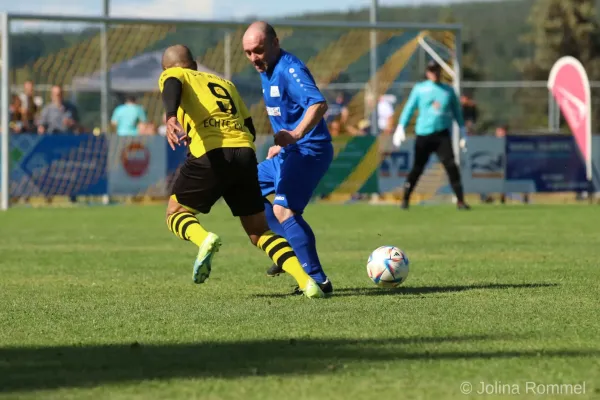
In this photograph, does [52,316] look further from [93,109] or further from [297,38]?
Result: [93,109]

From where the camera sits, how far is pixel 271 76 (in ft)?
28.7

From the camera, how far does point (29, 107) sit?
73.8 ft

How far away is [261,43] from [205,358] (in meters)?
3.30

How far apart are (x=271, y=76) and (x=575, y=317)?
2894 millimetres

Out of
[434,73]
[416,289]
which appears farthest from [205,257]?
[434,73]

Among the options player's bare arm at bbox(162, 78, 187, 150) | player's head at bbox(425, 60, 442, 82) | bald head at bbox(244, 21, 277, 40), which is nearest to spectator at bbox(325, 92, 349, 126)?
player's head at bbox(425, 60, 442, 82)

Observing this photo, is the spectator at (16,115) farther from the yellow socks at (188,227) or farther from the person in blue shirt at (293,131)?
the yellow socks at (188,227)

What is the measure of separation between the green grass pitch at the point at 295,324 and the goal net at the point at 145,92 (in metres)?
7.98

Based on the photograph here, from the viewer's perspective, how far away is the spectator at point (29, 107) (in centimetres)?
2222

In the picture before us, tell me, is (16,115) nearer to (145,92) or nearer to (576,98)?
(145,92)

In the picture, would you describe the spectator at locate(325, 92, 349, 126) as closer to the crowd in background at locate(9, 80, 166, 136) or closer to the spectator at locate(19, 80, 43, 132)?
the crowd in background at locate(9, 80, 166, 136)

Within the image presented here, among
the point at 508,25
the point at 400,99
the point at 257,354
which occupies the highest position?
the point at 508,25

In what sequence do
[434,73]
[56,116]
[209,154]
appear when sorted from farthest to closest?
[56,116]
[434,73]
[209,154]

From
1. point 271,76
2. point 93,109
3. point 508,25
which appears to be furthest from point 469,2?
point 271,76
